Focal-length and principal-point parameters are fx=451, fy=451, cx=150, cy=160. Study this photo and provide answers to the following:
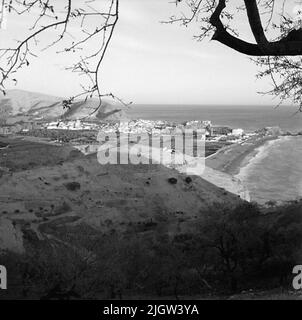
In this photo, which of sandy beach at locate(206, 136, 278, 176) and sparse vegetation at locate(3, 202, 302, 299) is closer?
sparse vegetation at locate(3, 202, 302, 299)

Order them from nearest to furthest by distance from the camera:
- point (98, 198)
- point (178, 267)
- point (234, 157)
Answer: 1. point (178, 267)
2. point (98, 198)
3. point (234, 157)

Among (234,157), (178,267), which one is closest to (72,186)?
(178,267)

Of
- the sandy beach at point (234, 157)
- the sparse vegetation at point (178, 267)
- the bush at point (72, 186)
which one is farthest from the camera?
the sandy beach at point (234, 157)

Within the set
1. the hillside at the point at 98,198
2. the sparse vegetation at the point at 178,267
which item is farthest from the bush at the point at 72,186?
the sparse vegetation at the point at 178,267

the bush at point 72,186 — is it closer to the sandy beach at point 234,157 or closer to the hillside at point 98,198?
the hillside at point 98,198

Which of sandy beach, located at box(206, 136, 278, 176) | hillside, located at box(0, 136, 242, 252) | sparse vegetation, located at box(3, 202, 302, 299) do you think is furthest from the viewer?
sandy beach, located at box(206, 136, 278, 176)

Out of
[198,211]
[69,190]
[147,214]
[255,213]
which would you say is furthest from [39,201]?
[255,213]

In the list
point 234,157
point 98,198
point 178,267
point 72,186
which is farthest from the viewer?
point 234,157

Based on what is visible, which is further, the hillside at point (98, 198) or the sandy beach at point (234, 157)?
the sandy beach at point (234, 157)

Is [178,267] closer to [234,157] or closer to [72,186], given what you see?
[72,186]

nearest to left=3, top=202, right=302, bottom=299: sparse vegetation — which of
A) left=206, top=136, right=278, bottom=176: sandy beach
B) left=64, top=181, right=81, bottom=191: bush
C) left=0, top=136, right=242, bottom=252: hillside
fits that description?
left=0, top=136, right=242, bottom=252: hillside

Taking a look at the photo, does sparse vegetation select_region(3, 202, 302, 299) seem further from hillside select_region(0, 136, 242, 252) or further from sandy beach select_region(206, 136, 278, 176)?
sandy beach select_region(206, 136, 278, 176)

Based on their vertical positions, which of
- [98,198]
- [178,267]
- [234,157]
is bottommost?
[98,198]
